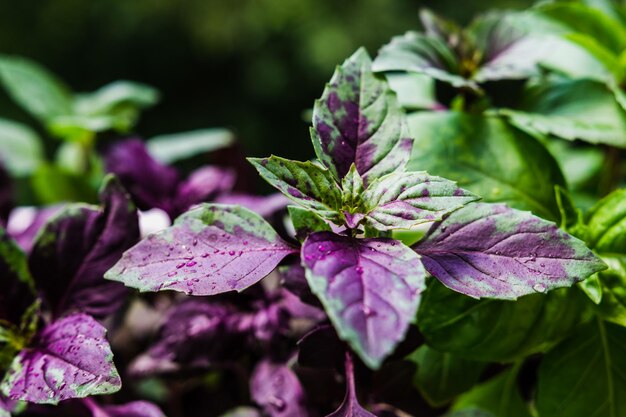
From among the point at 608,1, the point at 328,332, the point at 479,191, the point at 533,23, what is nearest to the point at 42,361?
the point at 328,332

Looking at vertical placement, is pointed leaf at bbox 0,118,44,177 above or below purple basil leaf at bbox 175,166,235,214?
below

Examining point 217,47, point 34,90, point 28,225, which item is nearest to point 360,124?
point 28,225

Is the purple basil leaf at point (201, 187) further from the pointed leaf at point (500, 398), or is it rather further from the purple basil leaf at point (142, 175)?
the pointed leaf at point (500, 398)

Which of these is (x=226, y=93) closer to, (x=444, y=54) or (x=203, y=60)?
(x=203, y=60)

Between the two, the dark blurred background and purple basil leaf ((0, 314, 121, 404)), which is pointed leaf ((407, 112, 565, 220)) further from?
the dark blurred background

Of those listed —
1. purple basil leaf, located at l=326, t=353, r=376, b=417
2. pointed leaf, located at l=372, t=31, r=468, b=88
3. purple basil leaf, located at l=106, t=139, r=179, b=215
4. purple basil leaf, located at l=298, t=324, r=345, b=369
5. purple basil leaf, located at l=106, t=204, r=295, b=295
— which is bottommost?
purple basil leaf, located at l=326, t=353, r=376, b=417

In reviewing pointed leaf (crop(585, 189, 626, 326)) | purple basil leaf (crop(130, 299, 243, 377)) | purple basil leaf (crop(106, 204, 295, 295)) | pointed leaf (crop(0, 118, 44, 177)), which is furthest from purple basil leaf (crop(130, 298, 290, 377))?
pointed leaf (crop(0, 118, 44, 177))
